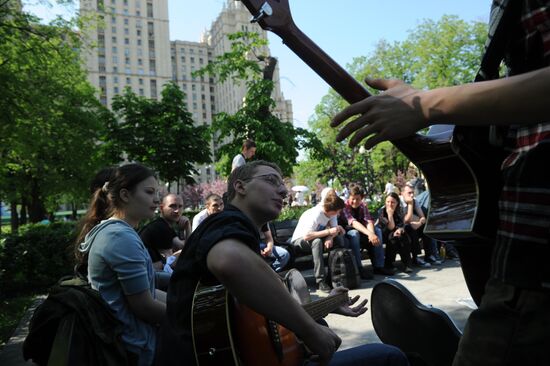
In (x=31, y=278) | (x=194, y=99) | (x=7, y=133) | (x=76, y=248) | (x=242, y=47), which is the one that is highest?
(x=194, y=99)

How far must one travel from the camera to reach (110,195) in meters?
2.87

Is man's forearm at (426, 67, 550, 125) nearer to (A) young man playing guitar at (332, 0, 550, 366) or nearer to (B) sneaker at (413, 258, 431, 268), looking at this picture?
(A) young man playing guitar at (332, 0, 550, 366)

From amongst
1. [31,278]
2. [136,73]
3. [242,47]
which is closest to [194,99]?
[136,73]

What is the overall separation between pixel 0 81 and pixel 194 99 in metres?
114

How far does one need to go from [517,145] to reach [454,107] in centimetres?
25

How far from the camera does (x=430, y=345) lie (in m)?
1.97

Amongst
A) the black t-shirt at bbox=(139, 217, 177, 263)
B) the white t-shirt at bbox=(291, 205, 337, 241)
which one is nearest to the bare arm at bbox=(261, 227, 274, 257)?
the white t-shirt at bbox=(291, 205, 337, 241)

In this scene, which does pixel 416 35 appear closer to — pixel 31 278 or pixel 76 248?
pixel 31 278

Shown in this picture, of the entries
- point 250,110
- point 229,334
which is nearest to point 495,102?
point 229,334

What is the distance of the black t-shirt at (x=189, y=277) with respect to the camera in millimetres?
1573

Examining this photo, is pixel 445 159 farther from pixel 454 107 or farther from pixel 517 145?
pixel 454 107

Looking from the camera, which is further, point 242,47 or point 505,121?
point 242,47

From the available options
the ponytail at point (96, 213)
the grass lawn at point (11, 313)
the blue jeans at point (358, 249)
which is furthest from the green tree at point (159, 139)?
the ponytail at point (96, 213)

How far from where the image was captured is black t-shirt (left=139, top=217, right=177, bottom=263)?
5.02 meters
